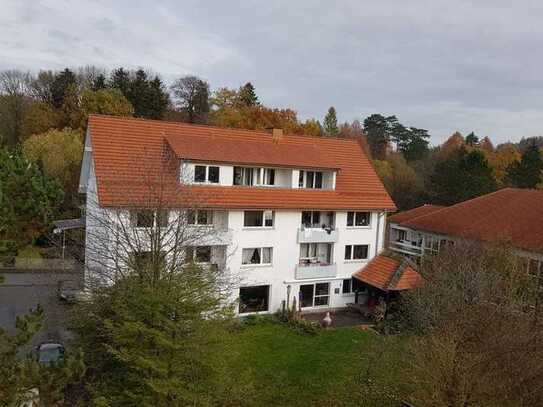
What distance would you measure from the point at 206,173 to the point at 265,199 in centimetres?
336

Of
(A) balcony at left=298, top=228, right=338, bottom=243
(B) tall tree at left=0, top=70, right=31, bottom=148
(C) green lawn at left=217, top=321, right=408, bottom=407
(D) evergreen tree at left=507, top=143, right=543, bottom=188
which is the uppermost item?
(B) tall tree at left=0, top=70, right=31, bottom=148

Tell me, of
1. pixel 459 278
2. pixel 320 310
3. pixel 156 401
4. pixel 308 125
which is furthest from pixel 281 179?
pixel 308 125

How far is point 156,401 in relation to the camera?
34.4 feet

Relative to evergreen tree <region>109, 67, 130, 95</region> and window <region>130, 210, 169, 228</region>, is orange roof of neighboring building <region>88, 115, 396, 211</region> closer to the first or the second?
window <region>130, 210, 169, 228</region>

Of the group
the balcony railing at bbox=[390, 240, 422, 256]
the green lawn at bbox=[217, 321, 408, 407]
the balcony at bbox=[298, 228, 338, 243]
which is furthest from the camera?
the balcony railing at bbox=[390, 240, 422, 256]

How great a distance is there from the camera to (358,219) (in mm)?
27828

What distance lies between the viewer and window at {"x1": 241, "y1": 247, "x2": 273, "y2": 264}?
2470 cm

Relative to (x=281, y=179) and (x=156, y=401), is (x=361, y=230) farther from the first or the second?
(x=156, y=401)

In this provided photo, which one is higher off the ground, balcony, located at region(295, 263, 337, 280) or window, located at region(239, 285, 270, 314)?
balcony, located at region(295, 263, 337, 280)

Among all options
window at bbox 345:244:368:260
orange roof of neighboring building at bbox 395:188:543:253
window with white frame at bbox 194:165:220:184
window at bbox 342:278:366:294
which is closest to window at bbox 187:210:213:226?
window with white frame at bbox 194:165:220:184

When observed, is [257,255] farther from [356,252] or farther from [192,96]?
[192,96]

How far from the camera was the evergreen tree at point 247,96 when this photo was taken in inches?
2226

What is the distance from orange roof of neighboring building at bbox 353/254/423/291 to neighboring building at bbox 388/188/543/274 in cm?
332

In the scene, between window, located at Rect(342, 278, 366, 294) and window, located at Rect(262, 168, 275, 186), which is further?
window, located at Rect(342, 278, 366, 294)
